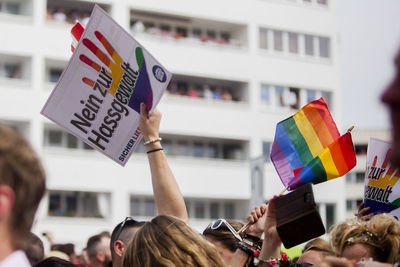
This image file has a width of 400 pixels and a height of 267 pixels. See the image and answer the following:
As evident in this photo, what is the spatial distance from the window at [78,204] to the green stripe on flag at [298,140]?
80.7 feet

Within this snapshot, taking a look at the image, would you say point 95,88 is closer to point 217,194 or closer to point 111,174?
point 111,174

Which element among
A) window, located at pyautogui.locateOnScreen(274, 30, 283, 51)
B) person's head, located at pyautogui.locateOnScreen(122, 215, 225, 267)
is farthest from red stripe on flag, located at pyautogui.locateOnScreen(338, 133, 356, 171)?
window, located at pyautogui.locateOnScreen(274, 30, 283, 51)

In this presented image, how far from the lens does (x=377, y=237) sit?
3834 millimetres

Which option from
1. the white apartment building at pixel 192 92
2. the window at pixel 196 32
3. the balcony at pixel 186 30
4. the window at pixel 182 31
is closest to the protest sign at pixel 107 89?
the white apartment building at pixel 192 92

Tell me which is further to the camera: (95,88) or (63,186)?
(63,186)

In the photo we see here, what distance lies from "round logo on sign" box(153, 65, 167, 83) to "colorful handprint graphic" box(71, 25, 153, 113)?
58 millimetres

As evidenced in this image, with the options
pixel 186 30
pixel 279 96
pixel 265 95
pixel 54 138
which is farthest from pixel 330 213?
pixel 54 138

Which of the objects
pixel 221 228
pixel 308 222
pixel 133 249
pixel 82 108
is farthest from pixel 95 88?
pixel 308 222

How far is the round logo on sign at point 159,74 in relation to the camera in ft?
15.0

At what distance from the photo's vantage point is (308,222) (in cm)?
301

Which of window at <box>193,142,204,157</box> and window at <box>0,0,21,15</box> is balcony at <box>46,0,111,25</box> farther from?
window at <box>193,142,204,157</box>

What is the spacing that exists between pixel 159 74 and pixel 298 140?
A: 3.15ft

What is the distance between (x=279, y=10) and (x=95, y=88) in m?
31.4

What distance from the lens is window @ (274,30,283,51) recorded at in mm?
35031
